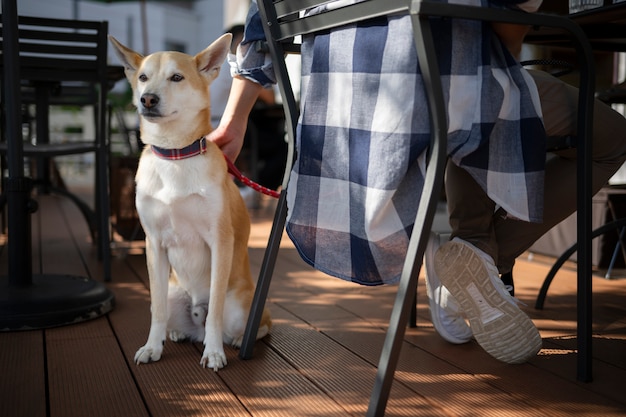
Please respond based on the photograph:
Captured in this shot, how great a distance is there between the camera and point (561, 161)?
203cm

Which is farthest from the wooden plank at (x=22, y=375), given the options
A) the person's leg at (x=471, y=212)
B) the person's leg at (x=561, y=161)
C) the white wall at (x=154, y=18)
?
the white wall at (x=154, y=18)

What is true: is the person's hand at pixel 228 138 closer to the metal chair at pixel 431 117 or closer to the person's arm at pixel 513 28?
the metal chair at pixel 431 117

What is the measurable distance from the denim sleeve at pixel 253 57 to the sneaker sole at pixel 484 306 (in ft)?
2.64

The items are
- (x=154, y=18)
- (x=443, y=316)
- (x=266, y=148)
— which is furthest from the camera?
(x=154, y=18)

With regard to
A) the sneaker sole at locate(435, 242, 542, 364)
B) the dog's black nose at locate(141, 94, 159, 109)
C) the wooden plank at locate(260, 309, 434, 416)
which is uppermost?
the dog's black nose at locate(141, 94, 159, 109)

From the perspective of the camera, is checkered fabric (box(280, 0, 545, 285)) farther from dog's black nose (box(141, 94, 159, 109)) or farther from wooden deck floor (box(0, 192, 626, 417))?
dog's black nose (box(141, 94, 159, 109))

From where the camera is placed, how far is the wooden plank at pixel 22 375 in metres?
1.51

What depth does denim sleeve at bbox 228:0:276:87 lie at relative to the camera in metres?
2.00

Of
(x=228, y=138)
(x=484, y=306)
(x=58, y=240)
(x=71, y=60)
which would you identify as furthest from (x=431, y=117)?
(x=58, y=240)

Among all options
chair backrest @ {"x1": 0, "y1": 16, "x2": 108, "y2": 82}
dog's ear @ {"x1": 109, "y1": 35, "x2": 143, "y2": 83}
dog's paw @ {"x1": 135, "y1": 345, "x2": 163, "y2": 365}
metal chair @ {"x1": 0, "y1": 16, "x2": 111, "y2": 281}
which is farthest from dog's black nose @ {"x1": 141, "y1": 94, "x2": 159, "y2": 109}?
chair backrest @ {"x1": 0, "y1": 16, "x2": 108, "y2": 82}

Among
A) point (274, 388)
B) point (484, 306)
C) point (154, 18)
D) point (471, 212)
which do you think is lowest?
point (274, 388)

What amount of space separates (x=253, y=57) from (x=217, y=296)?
776mm

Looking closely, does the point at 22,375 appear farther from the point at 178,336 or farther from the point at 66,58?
the point at 66,58

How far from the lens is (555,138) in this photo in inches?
67.7
